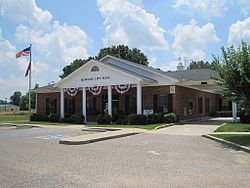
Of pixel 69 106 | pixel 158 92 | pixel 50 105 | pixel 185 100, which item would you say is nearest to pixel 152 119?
pixel 158 92

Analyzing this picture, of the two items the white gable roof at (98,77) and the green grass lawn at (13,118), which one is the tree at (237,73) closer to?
the white gable roof at (98,77)

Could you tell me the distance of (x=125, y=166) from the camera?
9.28 m

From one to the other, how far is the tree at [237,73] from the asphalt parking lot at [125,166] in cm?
309

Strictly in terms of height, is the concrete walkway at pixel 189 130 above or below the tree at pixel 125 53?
below

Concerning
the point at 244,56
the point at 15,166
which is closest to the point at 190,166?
the point at 15,166

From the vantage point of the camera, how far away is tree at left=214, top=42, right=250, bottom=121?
48.7 feet

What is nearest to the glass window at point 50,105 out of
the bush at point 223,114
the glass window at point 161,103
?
the glass window at point 161,103

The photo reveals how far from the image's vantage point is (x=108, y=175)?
8.08m

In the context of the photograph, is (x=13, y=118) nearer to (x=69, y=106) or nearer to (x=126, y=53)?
(x=69, y=106)

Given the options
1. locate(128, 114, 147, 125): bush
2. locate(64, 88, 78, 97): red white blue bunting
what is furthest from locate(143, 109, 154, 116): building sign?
locate(64, 88, 78, 97): red white blue bunting

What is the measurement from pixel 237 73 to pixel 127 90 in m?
13.9

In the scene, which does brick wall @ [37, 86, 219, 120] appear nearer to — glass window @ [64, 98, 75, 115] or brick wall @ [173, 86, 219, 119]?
brick wall @ [173, 86, 219, 119]

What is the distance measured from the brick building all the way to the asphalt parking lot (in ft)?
47.7

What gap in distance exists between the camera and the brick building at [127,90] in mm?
27953
